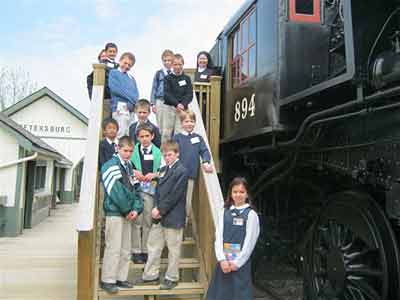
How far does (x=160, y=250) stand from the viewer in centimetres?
456

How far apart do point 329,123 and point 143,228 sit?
7.34 ft

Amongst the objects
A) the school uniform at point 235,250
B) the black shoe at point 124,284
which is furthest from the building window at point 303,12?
the black shoe at point 124,284

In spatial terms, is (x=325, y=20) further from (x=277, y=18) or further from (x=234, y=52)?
(x=234, y=52)

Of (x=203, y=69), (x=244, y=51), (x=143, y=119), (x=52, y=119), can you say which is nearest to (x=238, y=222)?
(x=143, y=119)

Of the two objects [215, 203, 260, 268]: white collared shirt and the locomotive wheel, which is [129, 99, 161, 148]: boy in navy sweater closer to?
[215, 203, 260, 268]: white collared shirt

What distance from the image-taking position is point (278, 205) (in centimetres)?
671

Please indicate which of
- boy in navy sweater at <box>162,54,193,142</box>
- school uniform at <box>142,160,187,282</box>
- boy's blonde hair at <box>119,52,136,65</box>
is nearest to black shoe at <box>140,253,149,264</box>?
school uniform at <box>142,160,187,282</box>

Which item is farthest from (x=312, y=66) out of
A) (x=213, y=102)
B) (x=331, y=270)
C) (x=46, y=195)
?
(x=46, y=195)

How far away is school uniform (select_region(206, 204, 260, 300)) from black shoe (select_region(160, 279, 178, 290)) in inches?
27.6

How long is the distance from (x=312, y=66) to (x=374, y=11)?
4.30 feet

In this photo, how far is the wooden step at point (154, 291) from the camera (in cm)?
437

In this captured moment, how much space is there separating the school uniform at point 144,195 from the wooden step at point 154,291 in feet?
1.87

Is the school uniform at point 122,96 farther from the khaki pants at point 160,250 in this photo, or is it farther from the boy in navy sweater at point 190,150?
the khaki pants at point 160,250

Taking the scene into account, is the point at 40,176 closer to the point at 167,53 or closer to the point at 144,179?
the point at 167,53
